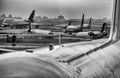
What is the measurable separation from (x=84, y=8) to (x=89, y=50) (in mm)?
319

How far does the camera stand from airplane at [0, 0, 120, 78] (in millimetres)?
618

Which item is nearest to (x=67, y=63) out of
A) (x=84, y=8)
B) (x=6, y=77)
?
(x=6, y=77)

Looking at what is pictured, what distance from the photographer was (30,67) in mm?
637

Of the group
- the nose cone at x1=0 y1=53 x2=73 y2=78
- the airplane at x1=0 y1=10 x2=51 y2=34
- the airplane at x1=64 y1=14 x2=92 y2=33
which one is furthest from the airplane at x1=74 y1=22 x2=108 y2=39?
the nose cone at x1=0 y1=53 x2=73 y2=78

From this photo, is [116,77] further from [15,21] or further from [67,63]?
[15,21]

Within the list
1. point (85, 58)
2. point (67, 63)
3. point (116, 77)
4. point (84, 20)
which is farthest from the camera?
point (84, 20)

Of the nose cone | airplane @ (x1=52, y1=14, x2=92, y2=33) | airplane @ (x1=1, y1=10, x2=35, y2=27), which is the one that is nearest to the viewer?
the nose cone

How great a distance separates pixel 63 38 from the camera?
121 centimetres

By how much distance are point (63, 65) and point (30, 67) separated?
15cm

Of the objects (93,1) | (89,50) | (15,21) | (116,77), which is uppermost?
(93,1)

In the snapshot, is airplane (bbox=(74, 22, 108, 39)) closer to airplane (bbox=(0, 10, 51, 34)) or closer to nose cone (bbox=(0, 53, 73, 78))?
airplane (bbox=(0, 10, 51, 34))

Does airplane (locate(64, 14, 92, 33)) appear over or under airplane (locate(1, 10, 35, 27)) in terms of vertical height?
under

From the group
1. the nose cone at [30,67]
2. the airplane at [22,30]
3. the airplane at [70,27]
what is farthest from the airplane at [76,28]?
the nose cone at [30,67]

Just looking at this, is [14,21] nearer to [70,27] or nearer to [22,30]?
[22,30]
